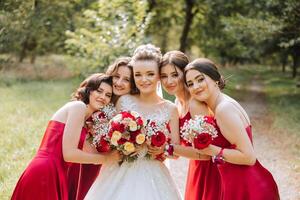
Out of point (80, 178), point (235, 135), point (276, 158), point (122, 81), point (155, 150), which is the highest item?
point (122, 81)

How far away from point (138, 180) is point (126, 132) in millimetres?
610

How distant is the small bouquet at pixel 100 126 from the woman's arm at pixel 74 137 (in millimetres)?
142

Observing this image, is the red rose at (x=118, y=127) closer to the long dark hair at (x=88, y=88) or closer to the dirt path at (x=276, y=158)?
the long dark hair at (x=88, y=88)

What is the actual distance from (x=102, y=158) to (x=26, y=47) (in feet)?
91.1

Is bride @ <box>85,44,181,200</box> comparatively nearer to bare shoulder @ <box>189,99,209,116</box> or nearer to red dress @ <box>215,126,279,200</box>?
bare shoulder @ <box>189,99,209,116</box>

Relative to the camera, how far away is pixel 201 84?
4.34 meters

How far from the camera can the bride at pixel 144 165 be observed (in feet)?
14.9

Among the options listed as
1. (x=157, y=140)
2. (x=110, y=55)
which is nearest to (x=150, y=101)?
(x=157, y=140)

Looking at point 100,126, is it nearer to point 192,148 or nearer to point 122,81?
point 122,81

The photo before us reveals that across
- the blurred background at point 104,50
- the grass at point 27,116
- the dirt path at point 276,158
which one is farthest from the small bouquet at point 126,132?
the dirt path at point 276,158

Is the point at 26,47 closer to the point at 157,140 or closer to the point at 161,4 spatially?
the point at 161,4

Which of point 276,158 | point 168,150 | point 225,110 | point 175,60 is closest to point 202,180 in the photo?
point 168,150

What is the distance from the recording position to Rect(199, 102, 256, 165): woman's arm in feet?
13.3

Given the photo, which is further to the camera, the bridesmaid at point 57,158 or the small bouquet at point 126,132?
Answer: the bridesmaid at point 57,158
